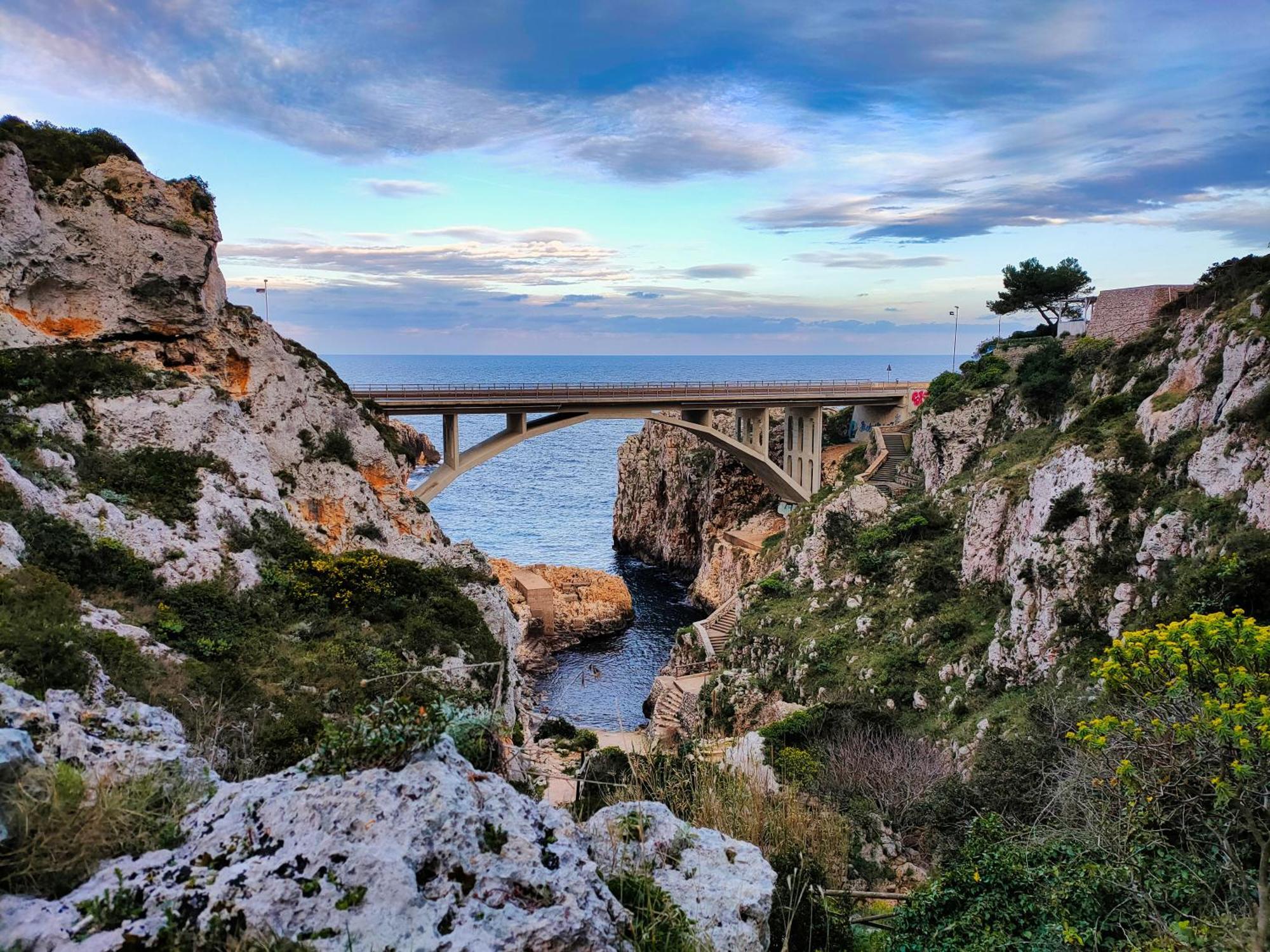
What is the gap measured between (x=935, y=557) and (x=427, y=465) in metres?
68.6

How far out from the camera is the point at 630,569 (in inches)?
2501

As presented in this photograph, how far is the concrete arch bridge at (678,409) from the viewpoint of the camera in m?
36.2

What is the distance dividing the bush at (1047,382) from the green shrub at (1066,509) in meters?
12.3

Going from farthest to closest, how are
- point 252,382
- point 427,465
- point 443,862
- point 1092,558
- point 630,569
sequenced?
point 427,465 → point 630,569 → point 252,382 → point 1092,558 → point 443,862

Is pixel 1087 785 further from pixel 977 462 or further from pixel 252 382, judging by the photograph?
pixel 977 462

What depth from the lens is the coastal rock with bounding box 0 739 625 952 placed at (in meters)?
3.95

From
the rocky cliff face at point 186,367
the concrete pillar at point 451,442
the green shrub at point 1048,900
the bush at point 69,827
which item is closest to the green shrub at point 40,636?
the bush at point 69,827

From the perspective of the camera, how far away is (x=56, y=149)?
19234mm

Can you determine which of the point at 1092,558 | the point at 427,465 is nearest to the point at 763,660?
the point at 1092,558

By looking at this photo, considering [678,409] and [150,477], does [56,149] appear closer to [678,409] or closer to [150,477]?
[150,477]

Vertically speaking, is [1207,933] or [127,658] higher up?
[127,658]

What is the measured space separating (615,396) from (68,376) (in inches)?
1098

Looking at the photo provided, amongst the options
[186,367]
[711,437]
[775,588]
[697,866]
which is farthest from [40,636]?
[711,437]

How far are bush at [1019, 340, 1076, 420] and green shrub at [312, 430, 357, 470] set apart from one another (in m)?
27.8
